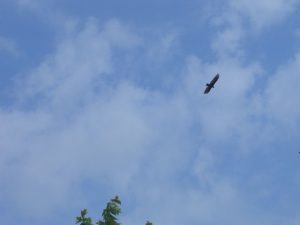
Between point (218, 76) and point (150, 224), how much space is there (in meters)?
12.3

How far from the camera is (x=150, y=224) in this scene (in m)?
28.7

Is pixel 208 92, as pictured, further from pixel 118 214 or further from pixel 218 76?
pixel 118 214

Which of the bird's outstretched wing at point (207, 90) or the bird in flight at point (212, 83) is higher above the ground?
the bird in flight at point (212, 83)

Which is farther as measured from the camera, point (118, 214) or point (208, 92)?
point (208, 92)

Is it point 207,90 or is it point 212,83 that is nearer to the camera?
point 207,90

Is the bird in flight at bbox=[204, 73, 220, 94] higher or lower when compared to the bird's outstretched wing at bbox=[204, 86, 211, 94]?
higher

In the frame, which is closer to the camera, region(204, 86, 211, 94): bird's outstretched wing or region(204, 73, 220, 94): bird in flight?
region(204, 86, 211, 94): bird's outstretched wing

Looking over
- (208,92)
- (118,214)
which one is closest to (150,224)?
(118,214)

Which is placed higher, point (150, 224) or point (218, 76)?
point (218, 76)

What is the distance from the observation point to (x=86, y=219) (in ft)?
91.6

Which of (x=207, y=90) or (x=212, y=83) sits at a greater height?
(x=212, y=83)

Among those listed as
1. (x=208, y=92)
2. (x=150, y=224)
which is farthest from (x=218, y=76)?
(x=150, y=224)

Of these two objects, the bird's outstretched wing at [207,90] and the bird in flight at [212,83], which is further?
the bird in flight at [212,83]

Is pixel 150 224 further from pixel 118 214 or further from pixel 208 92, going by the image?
pixel 208 92
